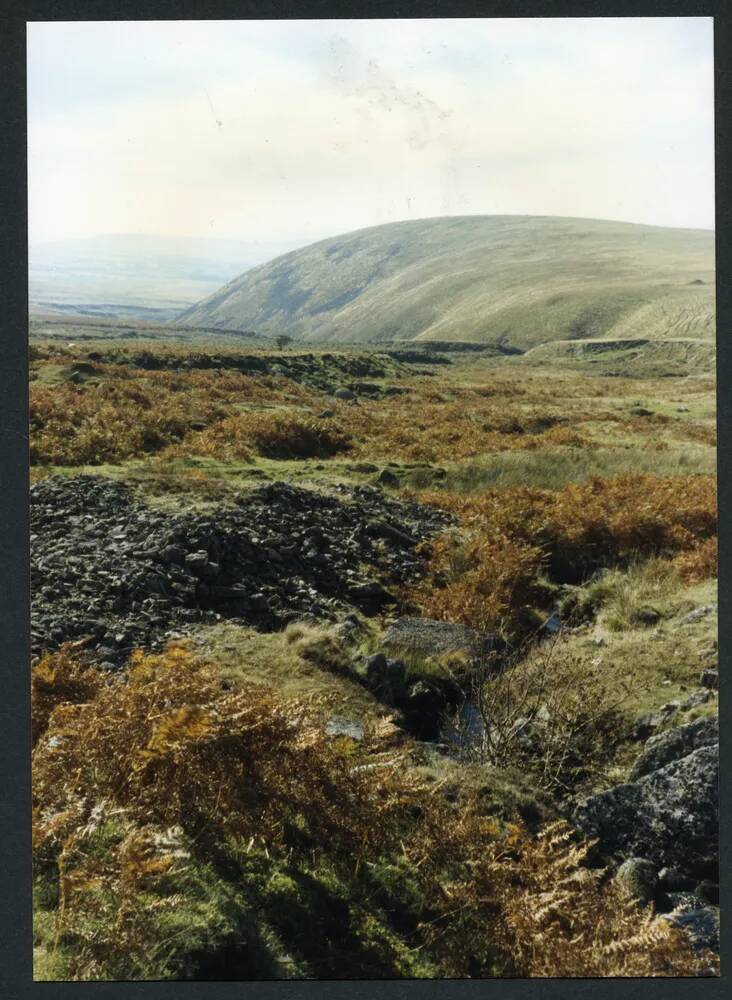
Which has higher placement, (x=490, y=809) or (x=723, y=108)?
(x=723, y=108)

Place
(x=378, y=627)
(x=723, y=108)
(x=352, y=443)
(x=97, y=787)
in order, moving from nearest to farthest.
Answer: (x=97, y=787), (x=723, y=108), (x=378, y=627), (x=352, y=443)

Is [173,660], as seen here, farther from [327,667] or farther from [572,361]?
[572,361]

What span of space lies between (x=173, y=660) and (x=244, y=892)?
1105mm

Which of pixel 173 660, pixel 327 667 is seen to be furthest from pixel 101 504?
pixel 327 667

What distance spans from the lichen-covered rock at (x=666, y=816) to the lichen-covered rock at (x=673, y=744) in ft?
0.18

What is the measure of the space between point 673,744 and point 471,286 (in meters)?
4.22

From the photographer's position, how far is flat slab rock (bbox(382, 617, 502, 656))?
191 inches

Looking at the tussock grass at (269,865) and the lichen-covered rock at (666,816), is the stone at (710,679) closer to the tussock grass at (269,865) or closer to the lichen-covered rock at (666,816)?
the lichen-covered rock at (666,816)

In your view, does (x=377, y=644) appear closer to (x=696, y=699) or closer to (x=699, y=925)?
(x=696, y=699)

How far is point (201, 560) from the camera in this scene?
4.92 metres

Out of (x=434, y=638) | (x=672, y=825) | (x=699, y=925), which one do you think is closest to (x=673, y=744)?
(x=672, y=825)

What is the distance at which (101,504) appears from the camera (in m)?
4.96

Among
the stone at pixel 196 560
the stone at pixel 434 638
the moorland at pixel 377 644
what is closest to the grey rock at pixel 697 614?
the moorland at pixel 377 644

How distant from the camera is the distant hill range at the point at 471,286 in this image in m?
5.36
